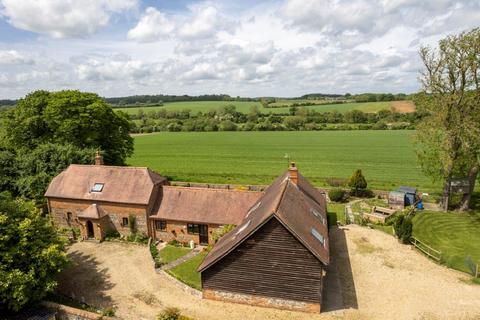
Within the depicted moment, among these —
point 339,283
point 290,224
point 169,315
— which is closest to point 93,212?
point 169,315

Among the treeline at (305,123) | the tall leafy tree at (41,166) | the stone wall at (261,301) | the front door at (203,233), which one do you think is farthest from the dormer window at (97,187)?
the treeline at (305,123)

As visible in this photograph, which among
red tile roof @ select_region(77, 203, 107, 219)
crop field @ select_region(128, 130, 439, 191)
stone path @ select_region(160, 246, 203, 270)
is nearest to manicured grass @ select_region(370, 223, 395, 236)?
crop field @ select_region(128, 130, 439, 191)

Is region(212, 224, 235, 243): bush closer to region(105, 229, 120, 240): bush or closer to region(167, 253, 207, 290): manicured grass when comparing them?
region(167, 253, 207, 290): manicured grass

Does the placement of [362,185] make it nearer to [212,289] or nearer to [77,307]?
[212,289]

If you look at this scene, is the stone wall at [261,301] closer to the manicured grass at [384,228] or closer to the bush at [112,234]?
the bush at [112,234]

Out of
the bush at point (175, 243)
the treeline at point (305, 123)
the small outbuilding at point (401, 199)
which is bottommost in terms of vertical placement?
the bush at point (175, 243)

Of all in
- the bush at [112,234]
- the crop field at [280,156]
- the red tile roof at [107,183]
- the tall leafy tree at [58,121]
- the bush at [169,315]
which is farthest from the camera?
the crop field at [280,156]
